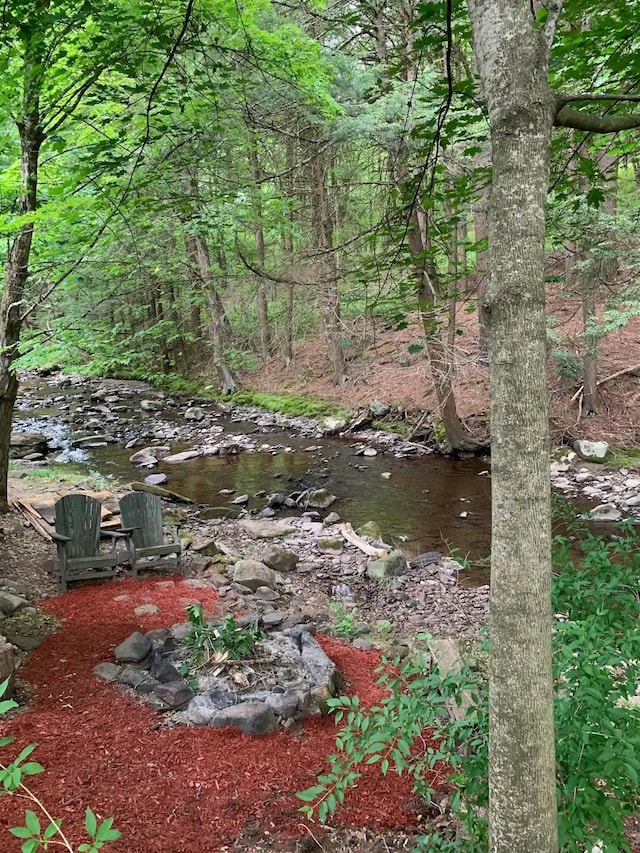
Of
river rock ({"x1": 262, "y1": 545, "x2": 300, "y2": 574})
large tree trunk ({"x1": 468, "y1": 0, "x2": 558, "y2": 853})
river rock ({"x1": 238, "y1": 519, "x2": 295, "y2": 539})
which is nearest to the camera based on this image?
large tree trunk ({"x1": 468, "y1": 0, "x2": 558, "y2": 853})

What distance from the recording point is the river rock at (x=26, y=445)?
1459 centimetres

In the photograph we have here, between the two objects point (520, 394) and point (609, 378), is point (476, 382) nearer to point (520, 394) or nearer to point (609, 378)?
point (609, 378)

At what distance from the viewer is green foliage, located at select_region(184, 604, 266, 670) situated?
4277 mm

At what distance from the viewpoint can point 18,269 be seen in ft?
21.1

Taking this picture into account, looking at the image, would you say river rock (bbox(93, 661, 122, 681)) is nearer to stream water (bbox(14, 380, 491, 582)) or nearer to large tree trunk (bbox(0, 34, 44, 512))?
large tree trunk (bbox(0, 34, 44, 512))

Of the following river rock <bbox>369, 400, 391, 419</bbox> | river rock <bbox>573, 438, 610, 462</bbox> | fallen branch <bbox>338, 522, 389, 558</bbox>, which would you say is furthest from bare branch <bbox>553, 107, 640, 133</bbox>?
river rock <bbox>369, 400, 391, 419</bbox>

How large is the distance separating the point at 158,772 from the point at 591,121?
3.62 m

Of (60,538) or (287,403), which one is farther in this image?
(287,403)

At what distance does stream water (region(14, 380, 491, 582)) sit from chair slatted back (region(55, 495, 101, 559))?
178 inches

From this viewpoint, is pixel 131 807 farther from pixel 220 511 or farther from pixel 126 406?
pixel 126 406

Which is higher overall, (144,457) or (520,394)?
(520,394)

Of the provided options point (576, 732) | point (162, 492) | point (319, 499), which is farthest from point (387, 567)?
point (576, 732)

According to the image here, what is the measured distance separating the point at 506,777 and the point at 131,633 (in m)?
3.88

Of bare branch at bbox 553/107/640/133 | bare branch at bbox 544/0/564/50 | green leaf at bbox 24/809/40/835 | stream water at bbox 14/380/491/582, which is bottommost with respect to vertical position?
stream water at bbox 14/380/491/582
